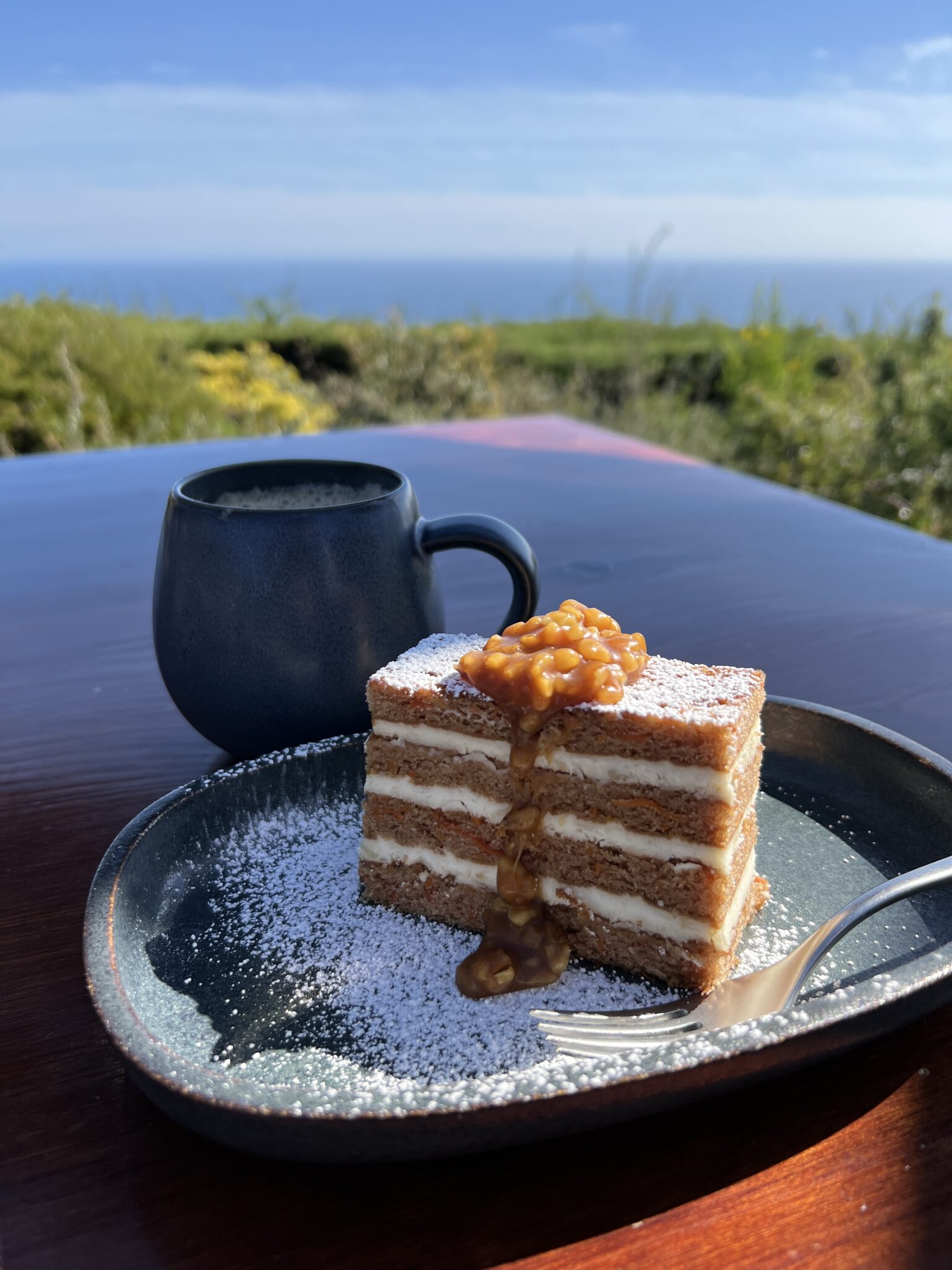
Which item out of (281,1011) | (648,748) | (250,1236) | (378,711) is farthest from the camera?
(378,711)

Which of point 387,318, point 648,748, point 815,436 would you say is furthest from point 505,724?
point 387,318

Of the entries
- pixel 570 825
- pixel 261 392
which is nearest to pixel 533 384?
pixel 261 392

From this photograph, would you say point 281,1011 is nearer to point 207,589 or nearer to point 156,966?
point 156,966

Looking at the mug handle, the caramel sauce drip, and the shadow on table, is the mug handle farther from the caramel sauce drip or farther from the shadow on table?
the shadow on table

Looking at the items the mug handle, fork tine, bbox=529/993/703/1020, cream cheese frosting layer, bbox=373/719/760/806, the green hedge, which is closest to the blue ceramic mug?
the mug handle

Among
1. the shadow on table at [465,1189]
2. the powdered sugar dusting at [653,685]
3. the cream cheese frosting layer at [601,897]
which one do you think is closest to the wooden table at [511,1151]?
the shadow on table at [465,1189]

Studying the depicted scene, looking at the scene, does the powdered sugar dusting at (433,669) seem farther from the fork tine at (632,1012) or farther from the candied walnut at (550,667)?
the fork tine at (632,1012)

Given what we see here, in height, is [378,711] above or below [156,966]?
above
